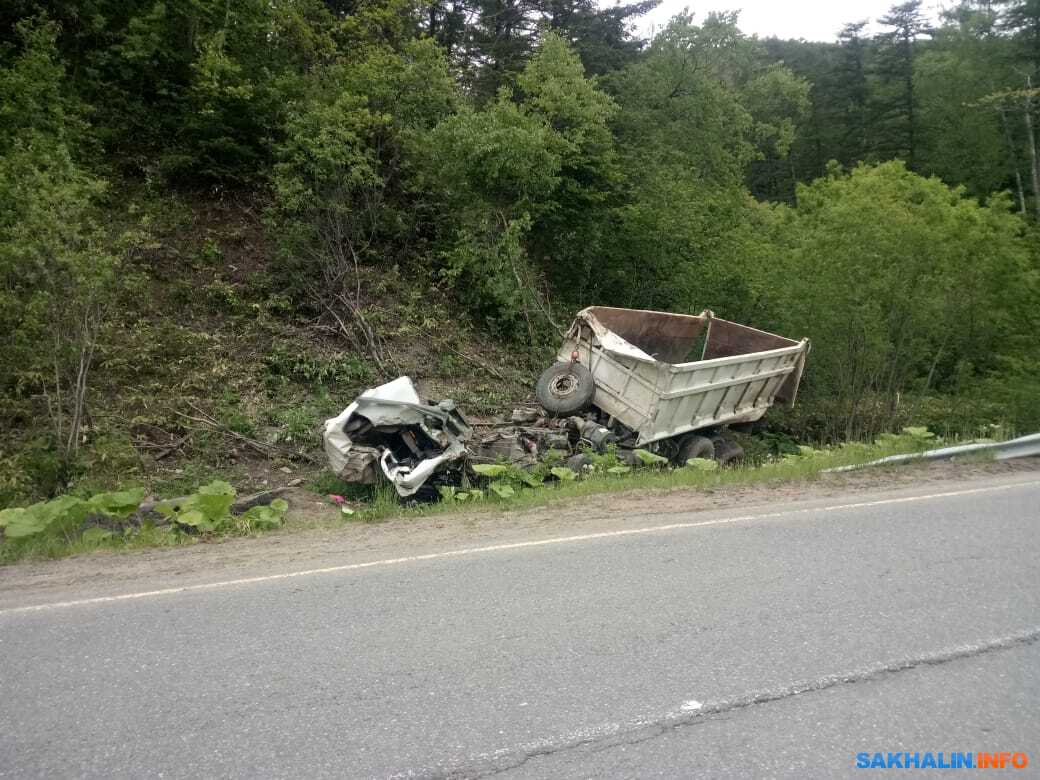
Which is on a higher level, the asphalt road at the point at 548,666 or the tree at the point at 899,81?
the tree at the point at 899,81

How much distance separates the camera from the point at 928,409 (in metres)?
17.8

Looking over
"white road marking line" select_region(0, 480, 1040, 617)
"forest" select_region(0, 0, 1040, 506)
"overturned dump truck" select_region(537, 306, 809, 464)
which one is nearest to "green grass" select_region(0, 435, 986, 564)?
"overturned dump truck" select_region(537, 306, 809, 464)

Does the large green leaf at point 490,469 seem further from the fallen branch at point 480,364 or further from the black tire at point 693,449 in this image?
the fallen branch at point 480,364

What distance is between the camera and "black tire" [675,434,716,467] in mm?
12203

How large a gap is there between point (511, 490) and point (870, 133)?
45745 millimetres

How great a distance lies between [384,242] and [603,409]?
8561 mm

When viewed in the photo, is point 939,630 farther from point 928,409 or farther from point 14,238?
point 928,409

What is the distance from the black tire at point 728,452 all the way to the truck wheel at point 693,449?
0.37 metres

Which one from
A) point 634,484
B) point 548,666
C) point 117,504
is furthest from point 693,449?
point 548,666

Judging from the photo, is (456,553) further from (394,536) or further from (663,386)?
(663,386)

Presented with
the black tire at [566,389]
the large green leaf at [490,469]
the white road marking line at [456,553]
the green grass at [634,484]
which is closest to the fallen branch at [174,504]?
the green grass at [634,484]

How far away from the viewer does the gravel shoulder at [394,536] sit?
585cm

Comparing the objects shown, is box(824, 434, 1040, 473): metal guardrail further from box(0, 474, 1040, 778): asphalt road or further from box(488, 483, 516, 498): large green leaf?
box(488, 483, 516, 498): large green leaf

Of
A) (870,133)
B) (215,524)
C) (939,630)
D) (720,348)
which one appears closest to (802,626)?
(939,630)
